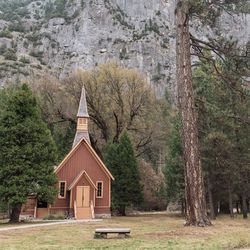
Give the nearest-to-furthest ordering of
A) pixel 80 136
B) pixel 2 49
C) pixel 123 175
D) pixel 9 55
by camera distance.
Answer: pixel 80 136, pixel 123 175, pixel 9 55, pixel 2 49

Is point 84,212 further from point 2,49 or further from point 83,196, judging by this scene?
point 2,49

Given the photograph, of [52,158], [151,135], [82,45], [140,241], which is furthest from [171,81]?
[140,241]

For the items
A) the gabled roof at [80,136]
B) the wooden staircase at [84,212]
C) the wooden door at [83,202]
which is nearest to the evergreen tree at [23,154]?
the wooden staircase at [84,212]

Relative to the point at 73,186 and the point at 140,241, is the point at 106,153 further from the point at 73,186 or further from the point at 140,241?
the point at 140,241

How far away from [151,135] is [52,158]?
15709 millimetres

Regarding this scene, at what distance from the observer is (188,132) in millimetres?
14922

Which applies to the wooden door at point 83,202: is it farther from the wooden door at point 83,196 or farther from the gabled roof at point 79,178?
the gabled roof at point 79,178

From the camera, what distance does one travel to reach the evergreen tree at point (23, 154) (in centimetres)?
2117

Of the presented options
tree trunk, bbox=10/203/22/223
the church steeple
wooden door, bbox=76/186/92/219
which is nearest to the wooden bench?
tree trunk, bbox=10/203/22/223

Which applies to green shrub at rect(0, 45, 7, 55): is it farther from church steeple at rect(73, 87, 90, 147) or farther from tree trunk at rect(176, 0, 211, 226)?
tree trunk at rect(176, 0, 211, 226)

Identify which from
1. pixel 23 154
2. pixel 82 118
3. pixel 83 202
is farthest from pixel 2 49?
pixel 23 154

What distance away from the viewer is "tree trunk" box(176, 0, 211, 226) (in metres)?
14.4

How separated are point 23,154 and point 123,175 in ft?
41.5

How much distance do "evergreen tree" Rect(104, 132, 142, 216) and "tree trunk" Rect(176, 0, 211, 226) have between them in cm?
1749
